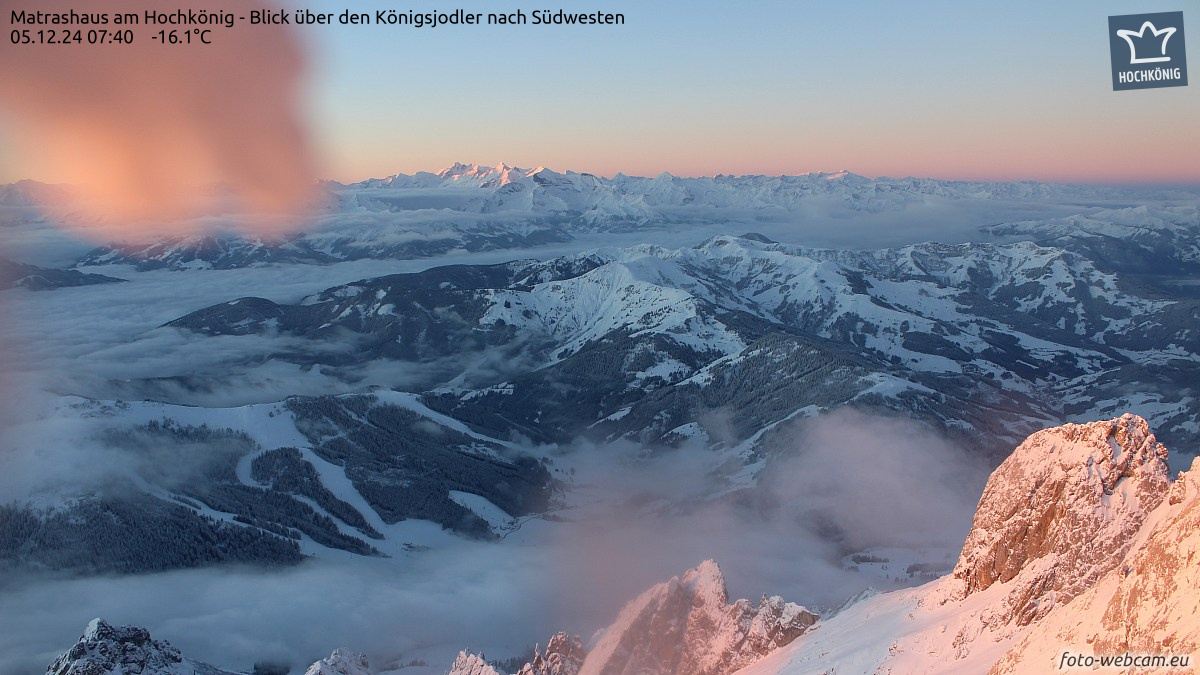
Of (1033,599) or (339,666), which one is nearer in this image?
(1033,599)

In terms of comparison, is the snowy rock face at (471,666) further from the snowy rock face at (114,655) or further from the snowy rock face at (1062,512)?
the snowy rock face at (1062,512)

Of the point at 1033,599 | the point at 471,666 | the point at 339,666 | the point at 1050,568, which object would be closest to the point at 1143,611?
the point at 1033,599

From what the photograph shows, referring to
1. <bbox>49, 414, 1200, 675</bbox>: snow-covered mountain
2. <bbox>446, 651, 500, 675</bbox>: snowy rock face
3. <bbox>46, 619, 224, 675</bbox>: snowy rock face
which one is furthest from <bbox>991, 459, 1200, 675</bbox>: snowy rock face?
<bbox>46, 619, 224, 675</bbox>: snowy rock face

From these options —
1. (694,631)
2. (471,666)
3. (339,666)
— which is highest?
(339,666)

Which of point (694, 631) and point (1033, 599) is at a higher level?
point (1033, 599)

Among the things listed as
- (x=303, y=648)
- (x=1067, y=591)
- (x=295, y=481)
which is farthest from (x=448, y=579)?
(x=1067, y=591)

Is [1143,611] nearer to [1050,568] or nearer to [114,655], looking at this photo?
[1050,568]

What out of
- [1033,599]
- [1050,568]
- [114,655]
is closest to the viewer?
[1033,599]

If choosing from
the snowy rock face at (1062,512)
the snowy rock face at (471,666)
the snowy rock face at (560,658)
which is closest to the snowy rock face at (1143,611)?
the snowy rock face at (1062,512)
